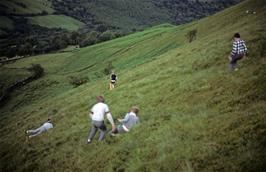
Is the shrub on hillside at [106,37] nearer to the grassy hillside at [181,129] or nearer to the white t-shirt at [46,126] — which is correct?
the grassy hillside at [181,129]

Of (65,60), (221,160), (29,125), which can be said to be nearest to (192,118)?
(221,160)

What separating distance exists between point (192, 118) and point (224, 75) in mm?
6906

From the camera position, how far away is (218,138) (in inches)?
478

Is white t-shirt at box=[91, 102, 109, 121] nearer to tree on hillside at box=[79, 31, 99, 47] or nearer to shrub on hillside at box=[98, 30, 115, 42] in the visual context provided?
shrub on hillside at box=[98, 30, 115, 42]

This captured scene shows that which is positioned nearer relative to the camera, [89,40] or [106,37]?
[106,37]

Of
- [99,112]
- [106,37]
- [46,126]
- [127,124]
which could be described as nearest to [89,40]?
[106,37]

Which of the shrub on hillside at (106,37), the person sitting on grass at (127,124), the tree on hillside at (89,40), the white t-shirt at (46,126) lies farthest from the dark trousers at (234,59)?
the tree on hillside at (89,40)

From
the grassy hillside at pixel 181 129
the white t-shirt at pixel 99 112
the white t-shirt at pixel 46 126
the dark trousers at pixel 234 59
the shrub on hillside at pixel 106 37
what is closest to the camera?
the grassy hillside at pixel 181 129

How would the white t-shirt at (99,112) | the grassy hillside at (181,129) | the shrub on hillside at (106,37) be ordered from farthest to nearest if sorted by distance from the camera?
the shrub on hillside at (106,37)
the white t-shirt at (99,112)
the grassy hillside at (181,129)

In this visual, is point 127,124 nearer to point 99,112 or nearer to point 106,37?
point 99,112

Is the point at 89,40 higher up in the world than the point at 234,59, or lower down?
lower down

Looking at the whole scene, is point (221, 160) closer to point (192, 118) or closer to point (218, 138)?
point (218, 138)

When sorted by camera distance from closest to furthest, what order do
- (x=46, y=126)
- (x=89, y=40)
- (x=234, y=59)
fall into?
(x=234, y=59) < (x=46, y=126) < (x=89, y=40)

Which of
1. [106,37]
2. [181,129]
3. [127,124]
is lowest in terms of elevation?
[106,37]
